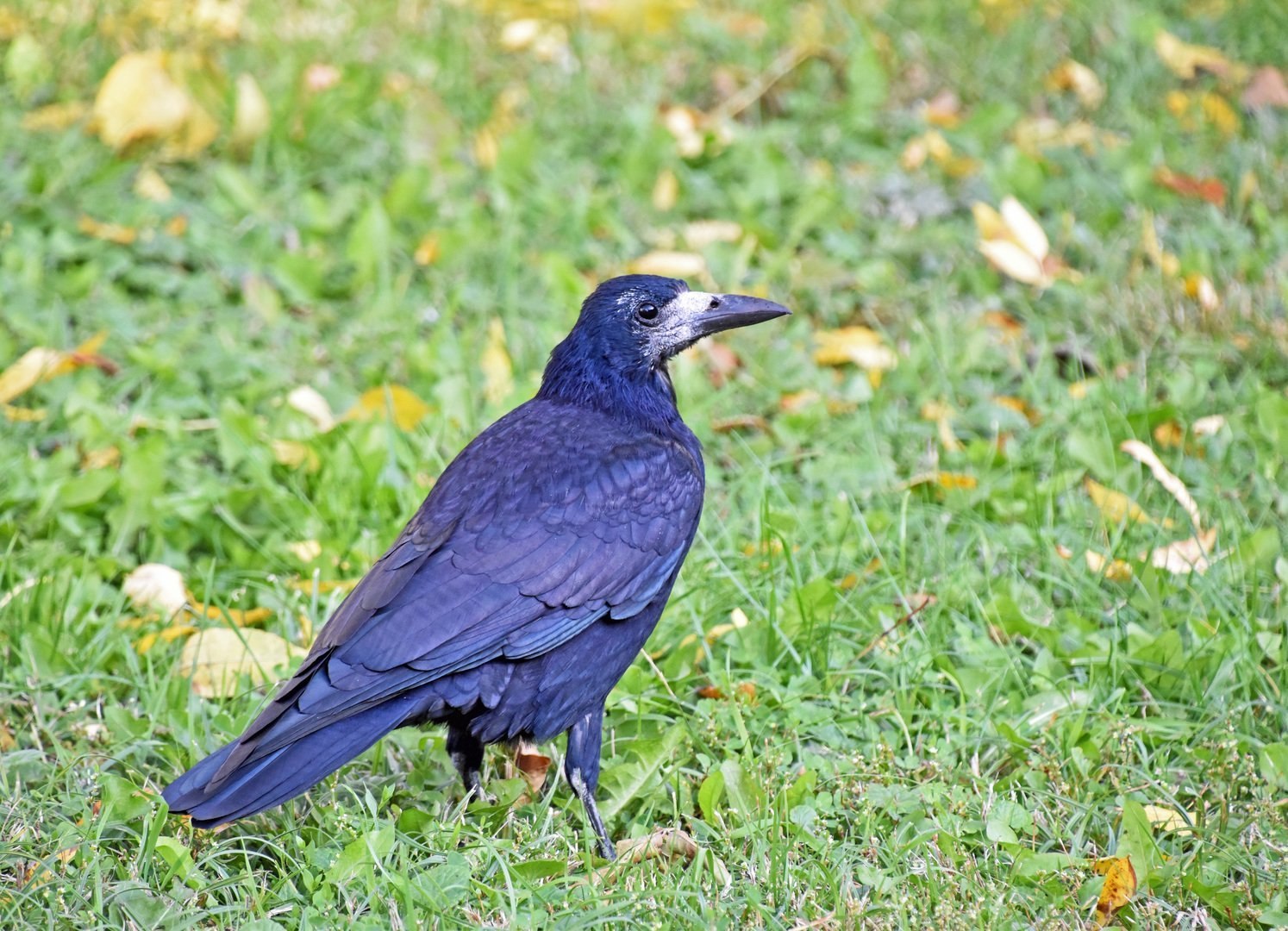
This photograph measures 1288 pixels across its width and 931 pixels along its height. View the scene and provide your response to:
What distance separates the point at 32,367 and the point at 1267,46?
5.44 metres

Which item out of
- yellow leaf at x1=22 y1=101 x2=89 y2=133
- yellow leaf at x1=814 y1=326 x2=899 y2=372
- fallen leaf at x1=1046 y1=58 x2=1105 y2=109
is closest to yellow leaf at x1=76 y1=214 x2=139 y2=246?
yellow leaf at x1=22 y1=101 x2=89 y2=133

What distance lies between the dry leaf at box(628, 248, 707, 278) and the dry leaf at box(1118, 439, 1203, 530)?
5.75 ft

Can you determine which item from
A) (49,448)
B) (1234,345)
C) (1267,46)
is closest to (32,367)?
(49,448)

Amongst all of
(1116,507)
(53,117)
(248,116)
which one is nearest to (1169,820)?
(1116,507)

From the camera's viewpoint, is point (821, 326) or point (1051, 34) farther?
point (1051, 34)

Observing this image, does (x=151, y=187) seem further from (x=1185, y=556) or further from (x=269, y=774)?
(x=1185, y=556)

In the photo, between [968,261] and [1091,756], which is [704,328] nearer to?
[1091,756]

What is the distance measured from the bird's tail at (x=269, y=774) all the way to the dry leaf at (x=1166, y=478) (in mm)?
2403

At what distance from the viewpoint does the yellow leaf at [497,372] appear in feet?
15.9

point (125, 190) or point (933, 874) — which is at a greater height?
point (125, 190)

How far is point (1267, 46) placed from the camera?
6.64 metres

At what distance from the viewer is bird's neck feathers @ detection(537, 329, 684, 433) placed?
3635mm

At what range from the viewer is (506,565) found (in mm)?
3215

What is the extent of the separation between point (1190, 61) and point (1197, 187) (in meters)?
1.11
